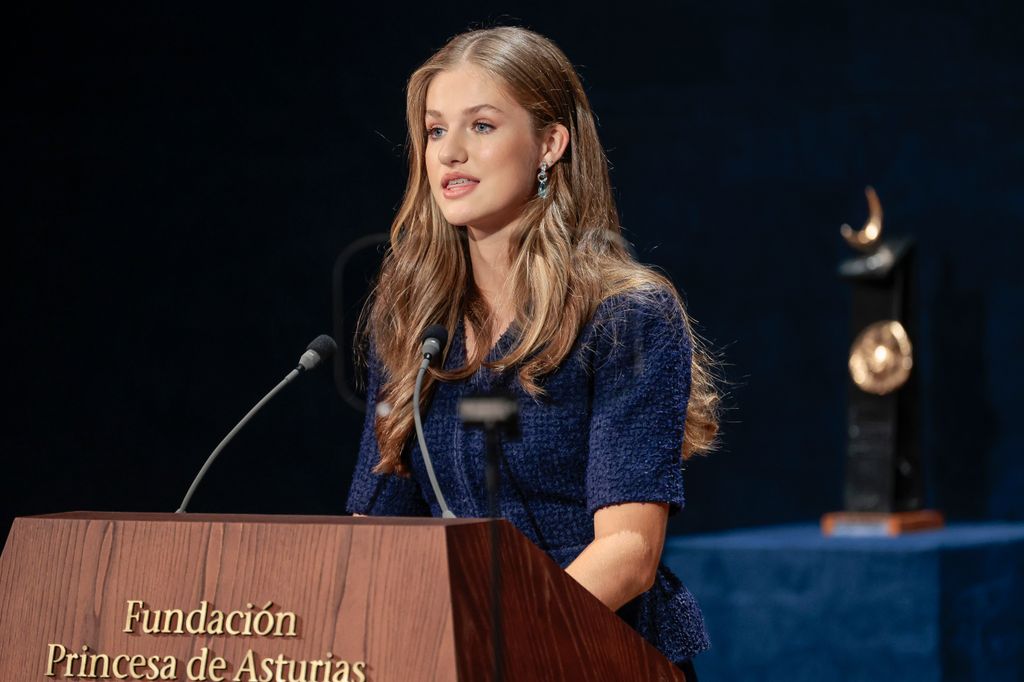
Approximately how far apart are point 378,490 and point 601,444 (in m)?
0.38

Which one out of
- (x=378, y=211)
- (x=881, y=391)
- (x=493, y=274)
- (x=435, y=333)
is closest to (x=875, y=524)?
(x=881, y=391)

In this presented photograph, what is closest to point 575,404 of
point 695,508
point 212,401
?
point 212,401

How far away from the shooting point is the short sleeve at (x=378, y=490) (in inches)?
80.0

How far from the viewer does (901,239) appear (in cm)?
447

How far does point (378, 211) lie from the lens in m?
4.59

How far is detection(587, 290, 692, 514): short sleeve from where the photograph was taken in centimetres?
176

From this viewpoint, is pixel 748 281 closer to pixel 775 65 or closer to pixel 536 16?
pixel 775 65

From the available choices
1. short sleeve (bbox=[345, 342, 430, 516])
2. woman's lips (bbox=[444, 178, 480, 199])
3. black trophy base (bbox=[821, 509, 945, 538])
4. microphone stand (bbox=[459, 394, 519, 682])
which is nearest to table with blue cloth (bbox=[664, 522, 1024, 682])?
black trophy base (bbox=[821, 509, 945, 538])

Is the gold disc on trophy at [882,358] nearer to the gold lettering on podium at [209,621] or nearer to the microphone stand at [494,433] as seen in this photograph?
the microphone stand at [494,433]

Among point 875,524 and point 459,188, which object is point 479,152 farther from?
point 875,524

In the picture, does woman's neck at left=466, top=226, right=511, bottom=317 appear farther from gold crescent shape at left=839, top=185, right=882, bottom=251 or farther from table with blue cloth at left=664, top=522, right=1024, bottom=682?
gold crescent shape at left=839, top=185, right=882, bottom=251

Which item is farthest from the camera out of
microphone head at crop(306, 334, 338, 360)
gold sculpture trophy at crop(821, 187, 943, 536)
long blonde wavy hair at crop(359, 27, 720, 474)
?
gold sculpture trophy at crop(821, 187, 943, 536)

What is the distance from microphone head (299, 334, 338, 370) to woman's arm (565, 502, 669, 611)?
379mm

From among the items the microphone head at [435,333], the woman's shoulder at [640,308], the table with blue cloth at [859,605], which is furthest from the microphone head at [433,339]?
the table with blue cloth at [859,605]
